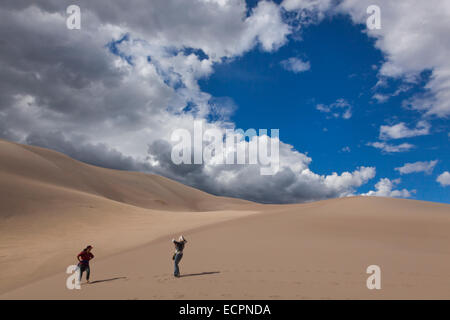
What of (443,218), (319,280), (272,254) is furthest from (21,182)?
(443,218)

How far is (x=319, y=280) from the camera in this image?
344 inches

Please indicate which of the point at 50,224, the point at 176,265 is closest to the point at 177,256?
the point at 176,265

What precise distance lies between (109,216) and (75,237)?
702cm

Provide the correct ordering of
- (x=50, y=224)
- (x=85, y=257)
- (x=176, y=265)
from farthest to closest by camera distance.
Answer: (x=50, y=224), (x=85, y=257), (x=176, y=265)

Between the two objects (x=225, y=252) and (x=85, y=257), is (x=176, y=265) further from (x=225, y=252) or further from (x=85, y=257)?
(x=225, y=252)

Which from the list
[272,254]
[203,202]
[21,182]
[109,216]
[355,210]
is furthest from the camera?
[203,202]

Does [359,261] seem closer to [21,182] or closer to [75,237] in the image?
[75,237]

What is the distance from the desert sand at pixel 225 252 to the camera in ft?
27.3

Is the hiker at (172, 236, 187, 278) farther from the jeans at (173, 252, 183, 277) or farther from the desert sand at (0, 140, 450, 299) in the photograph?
the desert sand at (0, 140, 450, 299)

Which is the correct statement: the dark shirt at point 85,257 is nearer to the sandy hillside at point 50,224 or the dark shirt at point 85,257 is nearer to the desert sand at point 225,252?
the desert sand at point 225,252

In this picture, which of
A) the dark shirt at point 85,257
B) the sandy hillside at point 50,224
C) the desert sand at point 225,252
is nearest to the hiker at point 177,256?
the desert sand at point 225,252

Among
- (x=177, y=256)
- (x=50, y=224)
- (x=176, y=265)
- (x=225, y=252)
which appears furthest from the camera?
(x=50, y=224)

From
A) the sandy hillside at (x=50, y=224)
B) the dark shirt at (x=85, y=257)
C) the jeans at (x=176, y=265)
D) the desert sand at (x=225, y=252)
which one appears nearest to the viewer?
the desert sand at (x=225, y=252)

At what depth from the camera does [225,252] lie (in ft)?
41.8
